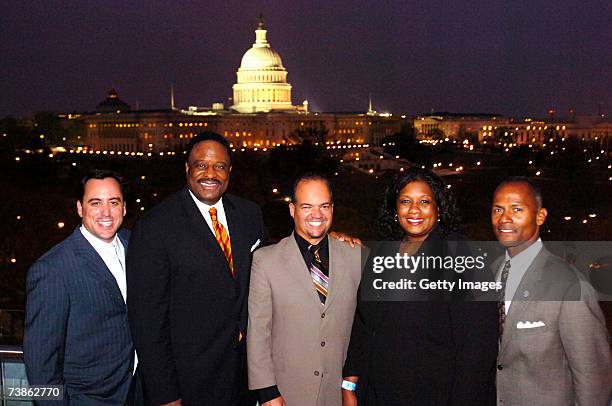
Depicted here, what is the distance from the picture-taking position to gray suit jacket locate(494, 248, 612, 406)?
463 cm

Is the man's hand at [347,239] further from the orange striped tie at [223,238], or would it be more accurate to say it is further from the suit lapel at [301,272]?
the orange striped tie at [223,238]

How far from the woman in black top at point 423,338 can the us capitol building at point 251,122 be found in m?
94.5

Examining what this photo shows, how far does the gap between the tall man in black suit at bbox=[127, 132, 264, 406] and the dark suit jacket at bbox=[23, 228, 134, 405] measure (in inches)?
7.1

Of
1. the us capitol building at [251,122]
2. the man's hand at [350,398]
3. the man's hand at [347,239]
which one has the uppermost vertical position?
the us capitol building at [251,122]

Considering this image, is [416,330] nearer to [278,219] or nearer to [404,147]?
[278,219]

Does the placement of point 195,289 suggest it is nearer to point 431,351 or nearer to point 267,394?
point 267,394

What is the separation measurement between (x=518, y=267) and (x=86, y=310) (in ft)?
9.55

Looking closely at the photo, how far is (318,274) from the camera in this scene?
204 inches

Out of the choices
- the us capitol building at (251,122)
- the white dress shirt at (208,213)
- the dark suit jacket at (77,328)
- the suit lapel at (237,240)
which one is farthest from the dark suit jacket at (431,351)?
the us capitol building at (251,122)

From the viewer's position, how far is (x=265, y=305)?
5.09 m

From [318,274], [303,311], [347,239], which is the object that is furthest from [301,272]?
[347,239]
